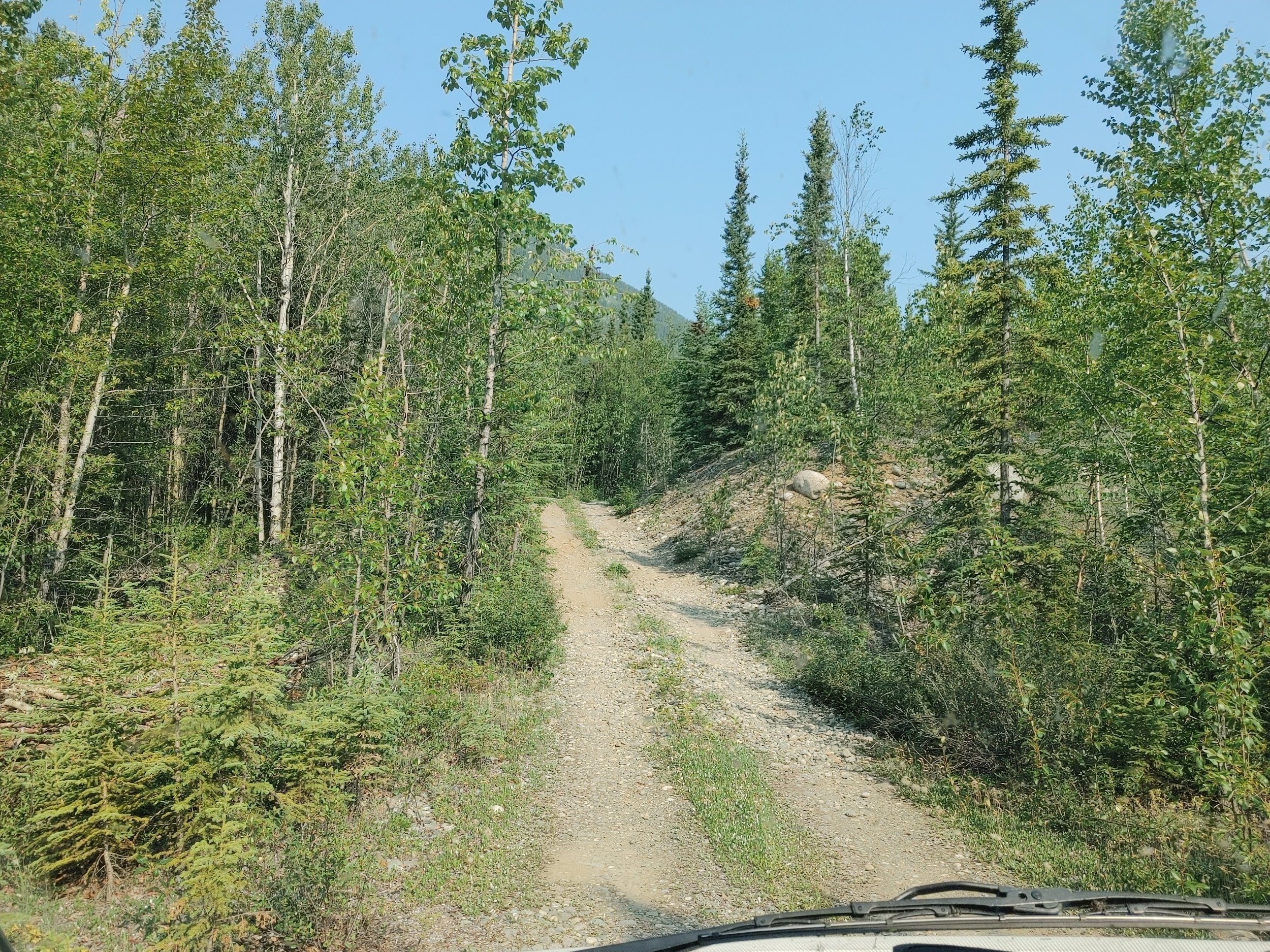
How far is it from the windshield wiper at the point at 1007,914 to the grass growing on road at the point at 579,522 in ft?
80.5

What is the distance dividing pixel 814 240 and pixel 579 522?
17264 mm

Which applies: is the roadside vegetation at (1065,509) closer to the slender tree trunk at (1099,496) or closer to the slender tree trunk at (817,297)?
the slender tree trunk at (1099,496)

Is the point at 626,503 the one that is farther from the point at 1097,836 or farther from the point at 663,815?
the point at 1097,836

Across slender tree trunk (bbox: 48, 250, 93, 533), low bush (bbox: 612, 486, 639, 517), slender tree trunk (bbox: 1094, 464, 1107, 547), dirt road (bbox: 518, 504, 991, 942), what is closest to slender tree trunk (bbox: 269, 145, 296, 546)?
slender tree trunk (bbox: 48, 250, 93, 533)

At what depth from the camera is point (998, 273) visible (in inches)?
586

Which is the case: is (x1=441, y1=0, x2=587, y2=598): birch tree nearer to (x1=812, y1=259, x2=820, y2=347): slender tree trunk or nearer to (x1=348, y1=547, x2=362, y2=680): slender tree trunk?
(x1=348, y1=547, x2=362, y2=680): slender tree trunk

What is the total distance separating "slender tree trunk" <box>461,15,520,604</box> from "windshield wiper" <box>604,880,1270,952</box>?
9.34 m

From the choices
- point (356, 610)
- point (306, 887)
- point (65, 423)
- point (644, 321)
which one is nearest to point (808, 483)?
point (356, 610)

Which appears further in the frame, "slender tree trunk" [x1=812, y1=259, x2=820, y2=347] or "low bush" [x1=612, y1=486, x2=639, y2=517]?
"low bush" [x1=612, y1=486, x2=639, y2=517]

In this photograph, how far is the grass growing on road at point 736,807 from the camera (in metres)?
6.19

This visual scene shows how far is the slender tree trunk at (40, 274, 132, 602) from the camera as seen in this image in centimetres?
1382

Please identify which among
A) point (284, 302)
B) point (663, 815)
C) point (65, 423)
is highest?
point (284, 302)

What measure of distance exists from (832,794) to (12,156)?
1737cm

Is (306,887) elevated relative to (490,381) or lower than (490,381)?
lower
